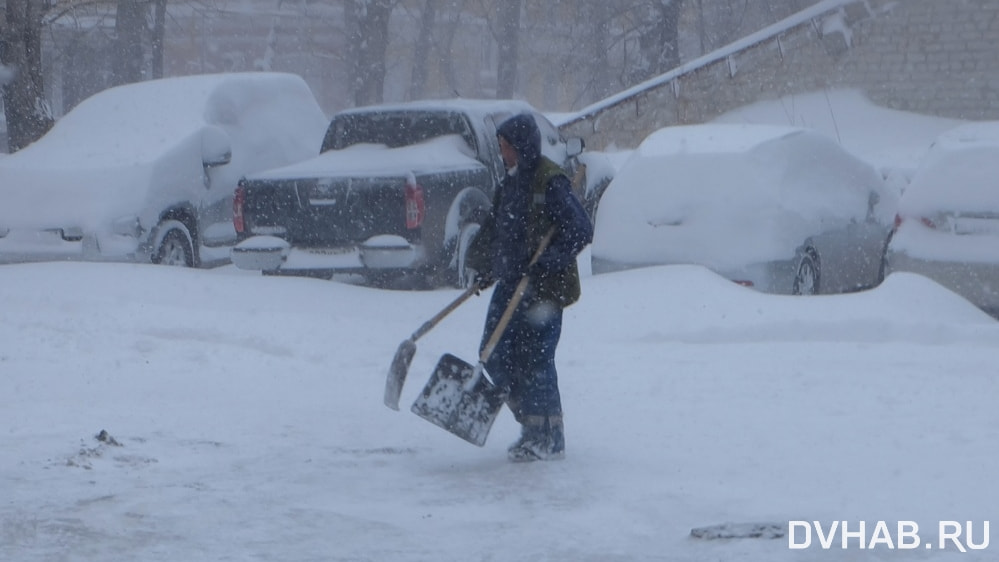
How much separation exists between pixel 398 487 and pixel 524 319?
38.6 inches

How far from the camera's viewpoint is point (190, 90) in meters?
14.7

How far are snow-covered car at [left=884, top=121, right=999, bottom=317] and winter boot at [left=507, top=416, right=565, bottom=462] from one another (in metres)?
4.91

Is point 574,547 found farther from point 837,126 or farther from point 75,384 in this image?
point 837,126

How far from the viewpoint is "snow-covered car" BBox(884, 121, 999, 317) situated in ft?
33.6

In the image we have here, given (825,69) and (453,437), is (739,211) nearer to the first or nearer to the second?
(453,437)

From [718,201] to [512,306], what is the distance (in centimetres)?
466

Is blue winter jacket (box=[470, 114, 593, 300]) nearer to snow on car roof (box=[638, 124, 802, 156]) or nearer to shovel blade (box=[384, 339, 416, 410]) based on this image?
shovel blade (box=[384, 339, 416, 410])

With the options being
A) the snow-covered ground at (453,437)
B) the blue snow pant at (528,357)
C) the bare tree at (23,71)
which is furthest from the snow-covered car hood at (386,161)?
the bare tree at (23,71)

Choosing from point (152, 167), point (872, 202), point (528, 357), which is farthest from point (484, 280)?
point (152, 167)

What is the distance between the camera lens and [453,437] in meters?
7.27

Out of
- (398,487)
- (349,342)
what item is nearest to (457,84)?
(349,342)

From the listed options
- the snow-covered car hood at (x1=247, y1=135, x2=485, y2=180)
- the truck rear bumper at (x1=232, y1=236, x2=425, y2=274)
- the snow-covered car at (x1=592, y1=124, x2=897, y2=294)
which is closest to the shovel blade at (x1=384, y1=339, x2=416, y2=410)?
the snow-covered car at (x1=592, y1=124, x2=897, y2=294)

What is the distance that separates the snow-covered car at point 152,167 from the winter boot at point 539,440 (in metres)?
7.00

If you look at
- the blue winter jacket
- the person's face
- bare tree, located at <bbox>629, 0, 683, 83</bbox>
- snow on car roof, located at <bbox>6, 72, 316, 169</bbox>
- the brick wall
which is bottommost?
the blue winter jacket
